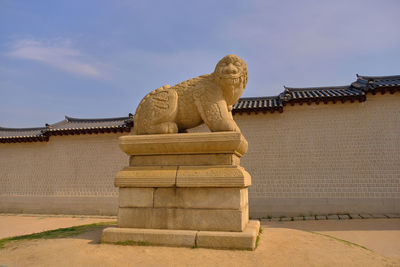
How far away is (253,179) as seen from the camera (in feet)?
36.2

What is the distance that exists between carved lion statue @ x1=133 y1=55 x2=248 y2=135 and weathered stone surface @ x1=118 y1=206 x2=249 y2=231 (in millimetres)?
1219

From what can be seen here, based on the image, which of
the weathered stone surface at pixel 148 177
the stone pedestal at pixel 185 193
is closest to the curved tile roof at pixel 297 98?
the stone pedestal at pixel 185 193

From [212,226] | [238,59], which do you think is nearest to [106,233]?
[212,226]

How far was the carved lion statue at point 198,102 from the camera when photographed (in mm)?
4277

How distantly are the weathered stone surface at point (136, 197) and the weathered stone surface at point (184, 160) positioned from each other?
43 centimetres

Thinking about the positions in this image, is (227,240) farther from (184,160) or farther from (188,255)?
(184,160)

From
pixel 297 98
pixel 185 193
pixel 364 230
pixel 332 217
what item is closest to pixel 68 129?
pixel 297 98

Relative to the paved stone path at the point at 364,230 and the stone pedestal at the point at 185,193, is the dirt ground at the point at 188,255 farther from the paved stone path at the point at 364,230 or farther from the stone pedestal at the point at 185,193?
the paved stone path at the point at 364,230

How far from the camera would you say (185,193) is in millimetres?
3955

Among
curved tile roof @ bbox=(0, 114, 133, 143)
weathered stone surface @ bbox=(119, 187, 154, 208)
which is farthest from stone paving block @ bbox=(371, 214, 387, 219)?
curved tile roof @ bbox=(0, 114, 133, 143)

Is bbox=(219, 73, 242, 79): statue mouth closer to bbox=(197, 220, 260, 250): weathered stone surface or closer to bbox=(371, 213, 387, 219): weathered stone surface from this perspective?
bbox=(197, 220, 260, 250): weathered stone surface

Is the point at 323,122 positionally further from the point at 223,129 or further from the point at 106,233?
the point at 106,233

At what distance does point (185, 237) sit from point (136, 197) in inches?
38.7

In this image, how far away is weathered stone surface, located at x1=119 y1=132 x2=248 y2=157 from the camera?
13.0 ft
